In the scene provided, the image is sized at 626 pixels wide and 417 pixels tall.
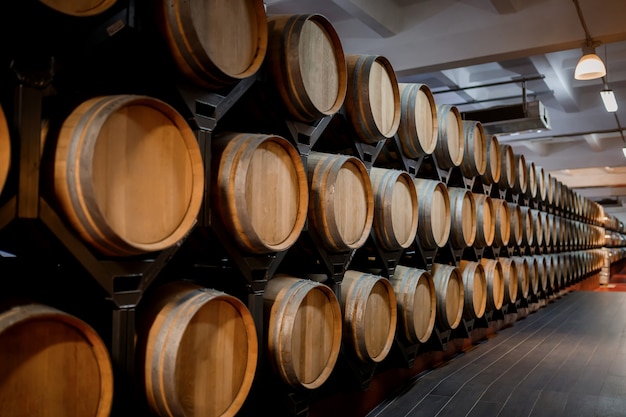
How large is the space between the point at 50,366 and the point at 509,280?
6395 millimetres

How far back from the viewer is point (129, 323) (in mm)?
2152

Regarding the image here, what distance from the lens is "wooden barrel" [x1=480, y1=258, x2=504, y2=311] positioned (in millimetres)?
6453

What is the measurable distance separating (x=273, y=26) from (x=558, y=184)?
30.9 feet

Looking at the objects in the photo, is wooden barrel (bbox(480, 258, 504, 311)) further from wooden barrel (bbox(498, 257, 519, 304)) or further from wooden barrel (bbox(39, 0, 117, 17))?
wooden barrel (bbox(39, 0, 117, 17))

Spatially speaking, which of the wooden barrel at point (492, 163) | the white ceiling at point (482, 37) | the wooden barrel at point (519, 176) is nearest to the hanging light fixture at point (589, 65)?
the white ceiling at point (482, 37)

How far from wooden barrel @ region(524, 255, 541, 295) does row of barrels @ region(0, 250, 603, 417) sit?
15.0ft

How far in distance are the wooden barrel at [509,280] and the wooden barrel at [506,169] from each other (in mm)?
956

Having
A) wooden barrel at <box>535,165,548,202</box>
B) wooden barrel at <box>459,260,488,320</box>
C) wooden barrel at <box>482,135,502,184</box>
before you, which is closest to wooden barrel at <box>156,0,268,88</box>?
wooden barrel at <box>459,260,488,320</box>

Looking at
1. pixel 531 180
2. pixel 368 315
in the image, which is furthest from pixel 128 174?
pixel 531 180

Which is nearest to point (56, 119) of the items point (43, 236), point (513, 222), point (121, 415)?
point (43, 236)

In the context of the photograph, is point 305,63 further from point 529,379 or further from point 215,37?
point 529,379

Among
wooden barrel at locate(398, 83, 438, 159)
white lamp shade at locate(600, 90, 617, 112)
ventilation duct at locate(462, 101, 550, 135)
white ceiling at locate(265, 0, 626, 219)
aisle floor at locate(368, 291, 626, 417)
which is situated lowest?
aisle floor at locate(368, 291, 626, 417)

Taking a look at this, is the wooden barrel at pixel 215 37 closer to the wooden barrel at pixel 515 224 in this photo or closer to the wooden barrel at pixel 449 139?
the wooden barrel at pixel 449 139

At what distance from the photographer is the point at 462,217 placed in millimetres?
5594
